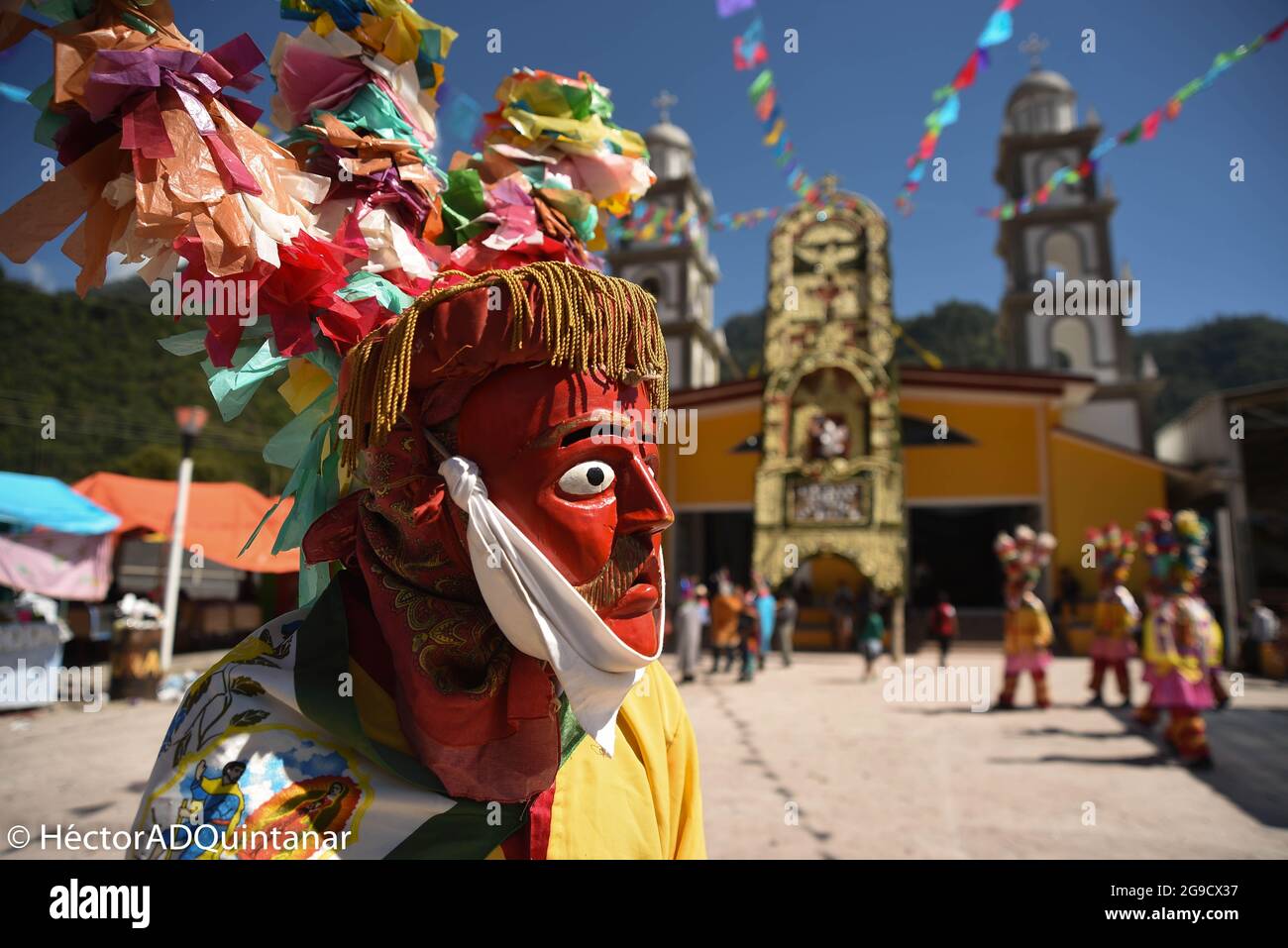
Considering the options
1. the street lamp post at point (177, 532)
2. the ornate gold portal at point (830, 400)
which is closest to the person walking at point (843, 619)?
the ornate gold portal at point (830, 400)

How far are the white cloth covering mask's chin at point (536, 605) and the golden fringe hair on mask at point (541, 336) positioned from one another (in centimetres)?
17

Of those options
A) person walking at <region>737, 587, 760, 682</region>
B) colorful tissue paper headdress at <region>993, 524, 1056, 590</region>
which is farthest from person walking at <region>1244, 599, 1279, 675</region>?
person walking at <region>737, 587, 760, 682</region>

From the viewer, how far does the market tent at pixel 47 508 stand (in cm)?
888

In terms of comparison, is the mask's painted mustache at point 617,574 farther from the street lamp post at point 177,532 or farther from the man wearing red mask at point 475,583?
the street lamp post at point 177,532

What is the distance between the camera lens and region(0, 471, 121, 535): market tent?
29.1ft

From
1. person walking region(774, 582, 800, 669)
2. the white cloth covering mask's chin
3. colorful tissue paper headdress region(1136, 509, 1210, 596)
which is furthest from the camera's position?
person walking region(774, 582, 800, 669)

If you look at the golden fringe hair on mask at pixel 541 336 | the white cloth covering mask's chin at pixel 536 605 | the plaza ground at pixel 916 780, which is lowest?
the plaza ground at pixel 916 780

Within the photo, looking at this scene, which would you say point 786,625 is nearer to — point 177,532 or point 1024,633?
point 1024,633

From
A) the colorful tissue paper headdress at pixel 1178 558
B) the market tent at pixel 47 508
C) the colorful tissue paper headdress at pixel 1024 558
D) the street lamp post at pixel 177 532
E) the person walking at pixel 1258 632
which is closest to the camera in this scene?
the colorful tissue paper headdress at pixel 1178 558

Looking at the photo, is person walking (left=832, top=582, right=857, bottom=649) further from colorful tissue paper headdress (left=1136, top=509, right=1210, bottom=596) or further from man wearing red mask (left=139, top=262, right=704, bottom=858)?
man wearing red mask (left=139, top=262, right=704, bottom=858)

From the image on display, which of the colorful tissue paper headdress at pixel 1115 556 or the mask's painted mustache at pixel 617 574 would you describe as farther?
the colorful tissue paper headdress at pixel 1115 556

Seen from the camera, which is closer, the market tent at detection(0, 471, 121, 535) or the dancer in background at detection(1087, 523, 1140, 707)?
the market tent at detection(0, 471, 121, 535)
